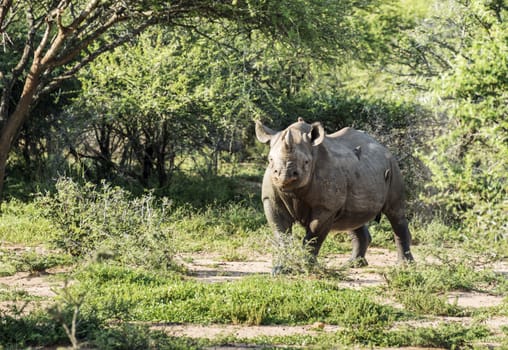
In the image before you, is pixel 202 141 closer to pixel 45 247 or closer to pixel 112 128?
pixel 112 128

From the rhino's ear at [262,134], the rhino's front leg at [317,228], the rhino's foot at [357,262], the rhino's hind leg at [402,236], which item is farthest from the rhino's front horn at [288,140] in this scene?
the rhino's hind leg at [402,236]

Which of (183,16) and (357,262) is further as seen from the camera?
(357,262)

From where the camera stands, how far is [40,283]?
31.4 ft

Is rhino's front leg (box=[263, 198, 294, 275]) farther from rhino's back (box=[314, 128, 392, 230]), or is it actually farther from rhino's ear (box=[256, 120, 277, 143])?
rhino's ear (box=[256, 120, 277, 143])

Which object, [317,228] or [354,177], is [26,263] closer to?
[317,228]

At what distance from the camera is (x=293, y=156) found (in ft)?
30.8

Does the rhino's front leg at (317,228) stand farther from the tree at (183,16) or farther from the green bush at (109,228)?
the tree at (183,16)

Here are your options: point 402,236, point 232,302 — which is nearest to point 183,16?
point 232,302

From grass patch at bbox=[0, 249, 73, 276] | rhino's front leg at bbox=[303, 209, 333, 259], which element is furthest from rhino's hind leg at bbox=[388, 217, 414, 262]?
grass patch at bbox=[0, 249, 73, 276]

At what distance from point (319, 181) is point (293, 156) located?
2.39 ft

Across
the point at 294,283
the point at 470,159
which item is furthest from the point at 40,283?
the point at 470,159

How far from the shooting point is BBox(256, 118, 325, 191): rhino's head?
9.34m

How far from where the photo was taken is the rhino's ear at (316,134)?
32.1 feet

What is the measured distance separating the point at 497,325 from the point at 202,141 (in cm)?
998
